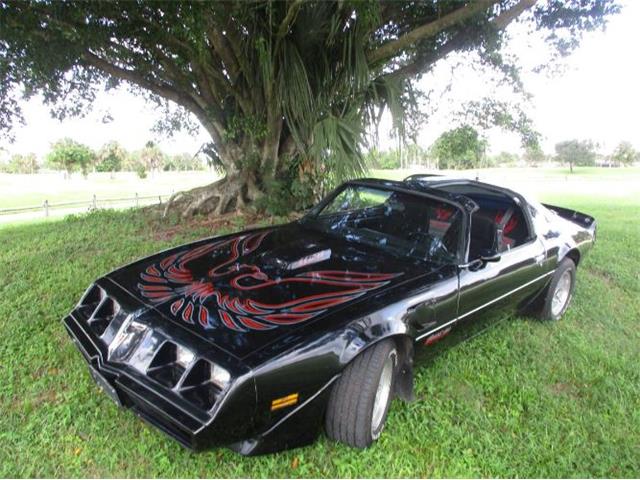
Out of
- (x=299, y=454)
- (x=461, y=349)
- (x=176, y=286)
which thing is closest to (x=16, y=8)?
(x=176, y=286)

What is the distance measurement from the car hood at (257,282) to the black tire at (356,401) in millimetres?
269

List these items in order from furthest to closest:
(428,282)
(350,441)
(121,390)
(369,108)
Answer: (369,108) < (428,282) < (350,441) < (121,390)

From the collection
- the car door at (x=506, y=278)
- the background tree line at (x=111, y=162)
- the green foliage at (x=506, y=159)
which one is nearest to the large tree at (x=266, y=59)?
the car door at (x=506, y=278)

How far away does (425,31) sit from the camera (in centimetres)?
559

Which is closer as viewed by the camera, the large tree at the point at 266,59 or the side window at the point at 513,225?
the side window at the point at 513,225

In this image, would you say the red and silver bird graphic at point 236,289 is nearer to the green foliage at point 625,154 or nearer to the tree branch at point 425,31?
the tree branch at point 425,31

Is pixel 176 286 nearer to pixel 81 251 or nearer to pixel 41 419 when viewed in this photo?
pixel 41 419

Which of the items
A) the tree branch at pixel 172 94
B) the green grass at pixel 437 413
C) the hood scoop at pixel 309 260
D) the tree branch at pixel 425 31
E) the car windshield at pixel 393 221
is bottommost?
the green grass at pixel 437 413

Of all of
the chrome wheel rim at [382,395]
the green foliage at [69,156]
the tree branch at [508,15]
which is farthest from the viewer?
the green foliage at [69,156]

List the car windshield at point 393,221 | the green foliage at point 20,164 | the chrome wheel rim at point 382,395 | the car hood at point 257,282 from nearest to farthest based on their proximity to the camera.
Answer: the car hood at point 257,282 < the chrome wheel rim at point 382,395 < the car windshield at point 393,221 < the green foliage at point 20,164

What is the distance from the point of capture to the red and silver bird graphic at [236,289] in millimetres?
2127

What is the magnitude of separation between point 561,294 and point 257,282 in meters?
3.13

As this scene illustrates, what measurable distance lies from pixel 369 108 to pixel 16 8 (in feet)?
12.1

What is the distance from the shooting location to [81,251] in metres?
5.34
